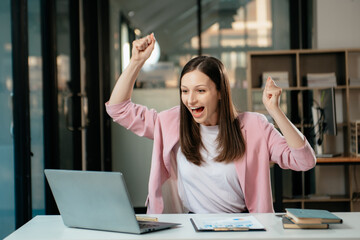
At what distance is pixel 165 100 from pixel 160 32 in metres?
0.76

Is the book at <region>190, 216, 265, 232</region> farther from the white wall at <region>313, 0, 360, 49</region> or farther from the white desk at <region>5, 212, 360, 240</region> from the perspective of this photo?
the white wall at <region>313, 0, 360, 49</region>

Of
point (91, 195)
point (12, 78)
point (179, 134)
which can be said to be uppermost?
point (12, 78)

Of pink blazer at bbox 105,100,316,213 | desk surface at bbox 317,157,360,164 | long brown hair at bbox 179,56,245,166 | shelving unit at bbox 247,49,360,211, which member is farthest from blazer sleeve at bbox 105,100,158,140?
shelving unit at bbox 247,49,360,211

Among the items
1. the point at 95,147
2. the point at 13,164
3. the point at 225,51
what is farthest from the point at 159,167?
the point at 225,51

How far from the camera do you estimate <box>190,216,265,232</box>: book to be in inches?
68.8

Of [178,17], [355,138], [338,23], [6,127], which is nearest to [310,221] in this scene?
[6,127]

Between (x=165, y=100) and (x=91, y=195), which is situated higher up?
(x=165, y=100)

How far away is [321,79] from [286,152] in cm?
299

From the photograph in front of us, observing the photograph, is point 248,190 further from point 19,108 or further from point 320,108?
point 320,108

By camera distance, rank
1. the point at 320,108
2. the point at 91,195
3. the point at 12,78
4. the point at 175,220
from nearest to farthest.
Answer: the point at 91,195, the point at 175,220, the point at 12,78, the point at 320,108

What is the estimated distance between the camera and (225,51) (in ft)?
19.1

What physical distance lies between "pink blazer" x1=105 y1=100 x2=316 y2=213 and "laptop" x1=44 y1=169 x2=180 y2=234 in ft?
1.91

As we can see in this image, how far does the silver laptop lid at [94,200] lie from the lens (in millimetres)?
1680

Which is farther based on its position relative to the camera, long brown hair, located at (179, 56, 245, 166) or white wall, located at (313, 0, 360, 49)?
white wall, located at (313, 0, 360, 49)
